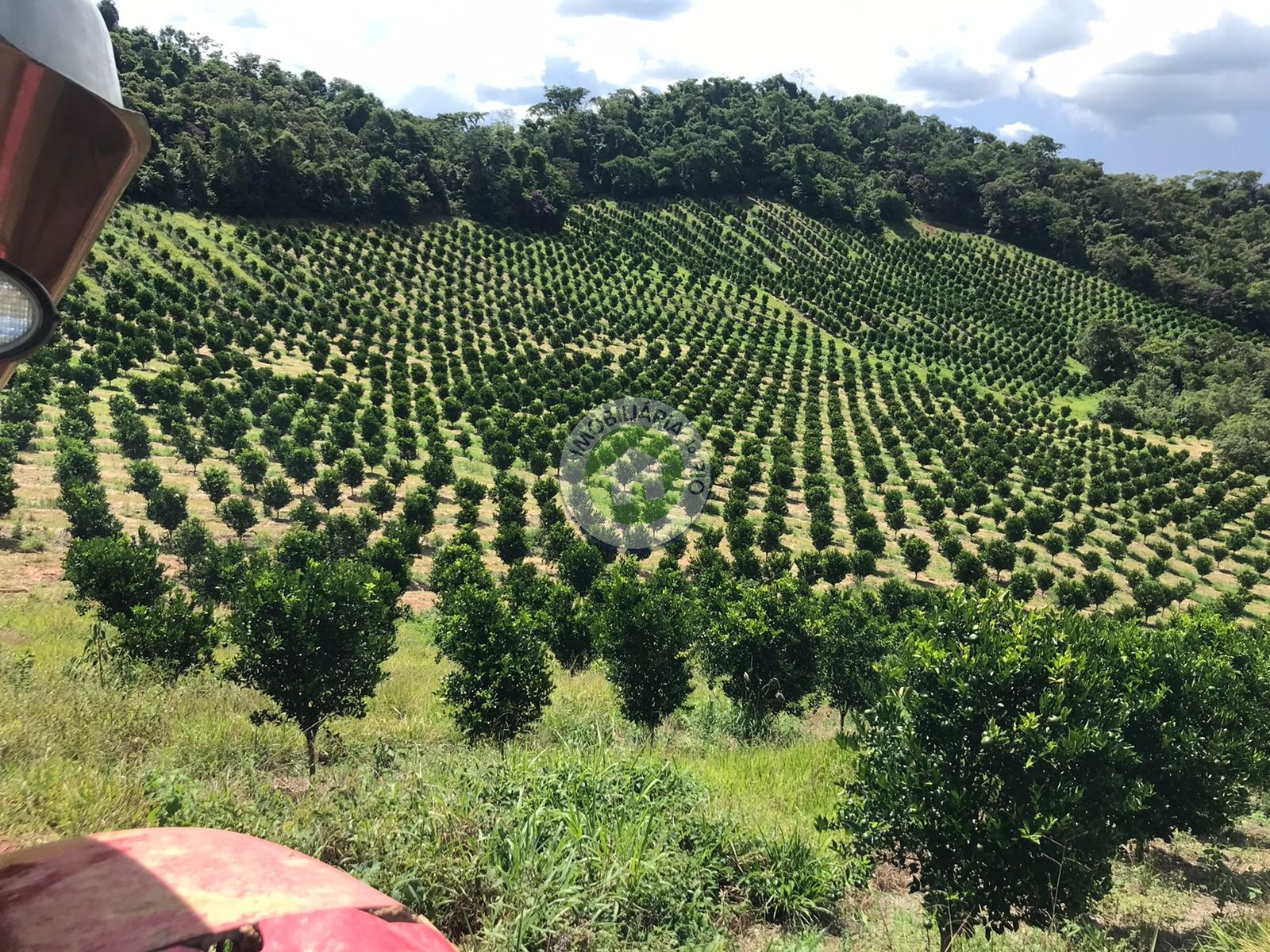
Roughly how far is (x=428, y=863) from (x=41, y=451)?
1373 inches

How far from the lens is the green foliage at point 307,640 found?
11.4m

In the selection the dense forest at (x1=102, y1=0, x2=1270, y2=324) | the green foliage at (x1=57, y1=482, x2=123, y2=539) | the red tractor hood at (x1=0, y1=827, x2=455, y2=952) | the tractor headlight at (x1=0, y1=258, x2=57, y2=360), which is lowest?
the green foliage at (x1=57, y1=482, x2=123, y2=539)

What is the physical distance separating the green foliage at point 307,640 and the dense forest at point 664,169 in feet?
235

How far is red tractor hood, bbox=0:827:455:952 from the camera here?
6.31 feet

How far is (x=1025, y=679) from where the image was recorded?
6.86 metres

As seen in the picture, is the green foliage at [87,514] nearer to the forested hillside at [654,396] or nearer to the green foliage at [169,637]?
the forested hillside at [654,396]

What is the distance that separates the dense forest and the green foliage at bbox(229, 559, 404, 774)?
2823 inches

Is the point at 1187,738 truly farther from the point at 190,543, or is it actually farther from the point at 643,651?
the point at 190,543

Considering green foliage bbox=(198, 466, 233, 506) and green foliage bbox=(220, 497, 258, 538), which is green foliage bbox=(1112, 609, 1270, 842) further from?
green foliage bbox=(198, 466, 233, 506)

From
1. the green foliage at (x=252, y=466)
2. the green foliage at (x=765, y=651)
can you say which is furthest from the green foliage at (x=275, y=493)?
the green foliage at (x=765, y=651)

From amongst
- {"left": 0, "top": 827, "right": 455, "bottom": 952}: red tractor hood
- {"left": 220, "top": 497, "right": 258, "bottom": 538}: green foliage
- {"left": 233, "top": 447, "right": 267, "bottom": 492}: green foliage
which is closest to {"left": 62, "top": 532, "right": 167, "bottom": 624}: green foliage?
{"left": 220, "top": 497, "right": 258, "bottom": 538}: green foliage

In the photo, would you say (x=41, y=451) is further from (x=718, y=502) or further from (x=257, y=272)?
(x=257, y=272)

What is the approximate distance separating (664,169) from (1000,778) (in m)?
112

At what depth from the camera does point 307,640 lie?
37.5ft
